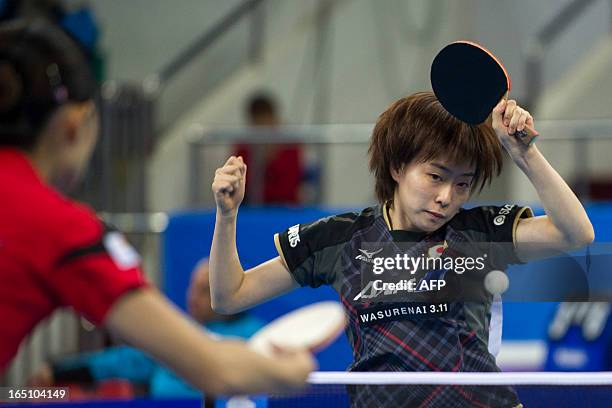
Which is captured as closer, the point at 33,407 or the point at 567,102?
the point at 33,407

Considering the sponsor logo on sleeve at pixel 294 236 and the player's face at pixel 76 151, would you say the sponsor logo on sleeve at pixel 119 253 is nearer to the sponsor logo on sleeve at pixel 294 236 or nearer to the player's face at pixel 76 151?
the player's face at pixel 76 151

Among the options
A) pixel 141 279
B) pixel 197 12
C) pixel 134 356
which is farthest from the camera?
pixel 197 12

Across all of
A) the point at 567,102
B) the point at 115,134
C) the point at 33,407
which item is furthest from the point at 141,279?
the point at 567,102

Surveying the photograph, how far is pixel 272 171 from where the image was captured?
6.75 metres

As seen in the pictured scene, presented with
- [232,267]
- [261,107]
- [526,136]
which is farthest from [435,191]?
[261,107]

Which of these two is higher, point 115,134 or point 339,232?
point 115,134

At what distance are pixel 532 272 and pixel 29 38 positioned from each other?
137 centimetres

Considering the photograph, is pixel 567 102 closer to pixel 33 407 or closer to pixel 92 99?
pixel 33 407

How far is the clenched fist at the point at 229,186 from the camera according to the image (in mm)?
2660

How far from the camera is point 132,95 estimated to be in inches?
267

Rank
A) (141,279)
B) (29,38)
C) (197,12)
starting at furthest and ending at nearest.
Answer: (197,12), (29,38), (141,279)

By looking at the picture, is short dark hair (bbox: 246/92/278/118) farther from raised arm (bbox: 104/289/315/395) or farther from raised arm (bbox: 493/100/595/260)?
raised arm (bbox: 104/289/315/395)

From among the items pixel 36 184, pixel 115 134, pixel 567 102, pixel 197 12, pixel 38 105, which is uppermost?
pixel 197 12

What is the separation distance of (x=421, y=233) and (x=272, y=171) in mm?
4007
